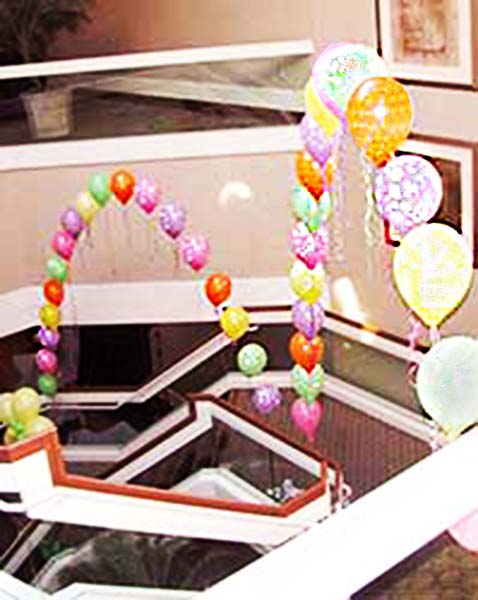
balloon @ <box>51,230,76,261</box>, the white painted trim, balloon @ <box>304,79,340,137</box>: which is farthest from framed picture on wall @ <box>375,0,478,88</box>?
balloon @ <box>51,230,76,261</box>

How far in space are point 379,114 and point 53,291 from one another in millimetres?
4399

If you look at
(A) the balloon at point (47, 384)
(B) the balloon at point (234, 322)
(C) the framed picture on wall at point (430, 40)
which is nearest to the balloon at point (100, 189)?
Answer: (B) the balloon at point (234, 322)

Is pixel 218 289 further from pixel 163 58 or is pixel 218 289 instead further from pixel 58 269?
pixel 163 58

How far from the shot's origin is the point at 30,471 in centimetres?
348

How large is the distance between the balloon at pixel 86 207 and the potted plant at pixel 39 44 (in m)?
0.67

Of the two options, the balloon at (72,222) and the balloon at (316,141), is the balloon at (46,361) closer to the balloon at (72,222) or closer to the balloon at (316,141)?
the balloon at (72,222)

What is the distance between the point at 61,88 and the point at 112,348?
7.82ft

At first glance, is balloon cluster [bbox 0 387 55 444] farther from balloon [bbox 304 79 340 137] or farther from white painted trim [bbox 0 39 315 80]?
white painted trim [bbox 0 39 315 80]

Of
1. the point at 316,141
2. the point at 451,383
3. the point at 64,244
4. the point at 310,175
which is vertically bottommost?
the point at 64,244

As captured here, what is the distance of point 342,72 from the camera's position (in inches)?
187

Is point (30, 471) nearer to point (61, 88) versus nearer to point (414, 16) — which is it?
point (414, 16)

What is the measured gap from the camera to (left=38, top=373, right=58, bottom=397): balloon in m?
8.52

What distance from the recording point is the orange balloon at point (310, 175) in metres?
5.84

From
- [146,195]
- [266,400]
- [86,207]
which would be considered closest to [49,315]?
[86,207]
